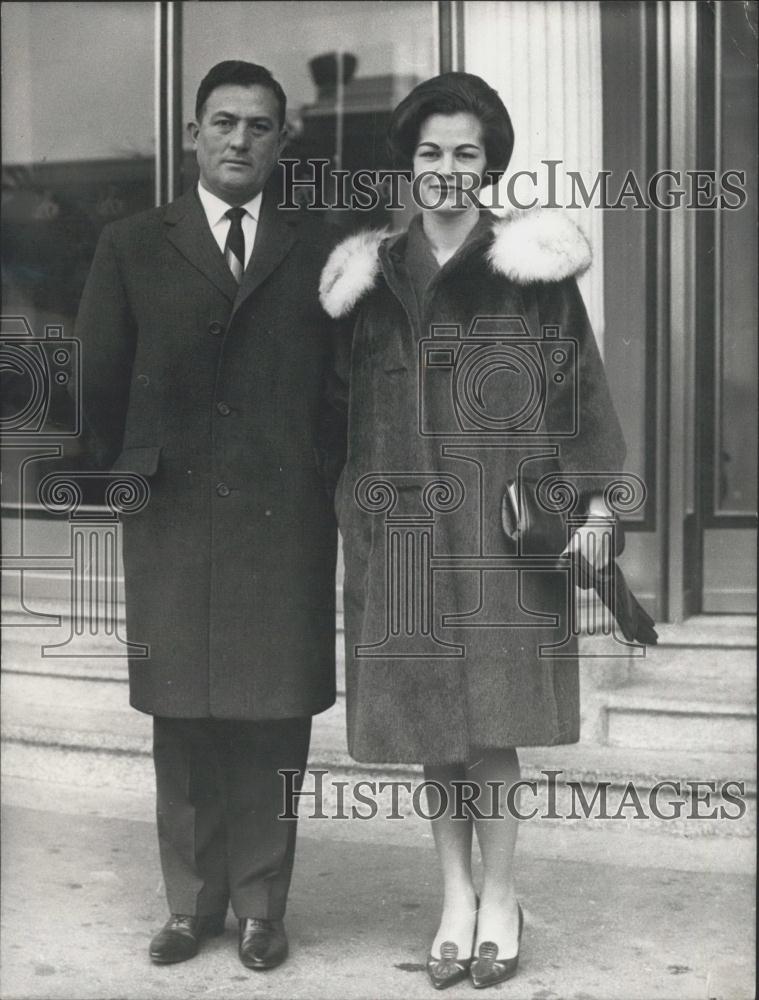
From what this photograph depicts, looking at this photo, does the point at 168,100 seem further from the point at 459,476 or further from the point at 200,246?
the point at 459,476

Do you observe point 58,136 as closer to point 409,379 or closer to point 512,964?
point 409,379

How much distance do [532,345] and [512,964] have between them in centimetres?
143

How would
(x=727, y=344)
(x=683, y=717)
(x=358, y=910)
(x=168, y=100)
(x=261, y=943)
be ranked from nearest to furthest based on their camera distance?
(x=261, y=943), (x=358, y=910), (x=683, y=717), (x=727, y=344), (x=168, y=100)

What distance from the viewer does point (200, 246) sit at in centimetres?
302

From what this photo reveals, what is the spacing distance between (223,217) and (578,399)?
0.94 m

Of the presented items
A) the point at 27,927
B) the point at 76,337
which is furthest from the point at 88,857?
the point at 76,337

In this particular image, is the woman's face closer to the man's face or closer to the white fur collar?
the white fur collar

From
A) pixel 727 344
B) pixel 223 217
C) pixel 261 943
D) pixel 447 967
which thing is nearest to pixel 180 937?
pixel 261 943

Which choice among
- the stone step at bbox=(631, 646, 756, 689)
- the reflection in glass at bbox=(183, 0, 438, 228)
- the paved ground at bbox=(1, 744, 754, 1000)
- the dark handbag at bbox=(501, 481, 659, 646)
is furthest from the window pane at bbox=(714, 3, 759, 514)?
the dark handbag at bbox=(501, 481, 659, 646)

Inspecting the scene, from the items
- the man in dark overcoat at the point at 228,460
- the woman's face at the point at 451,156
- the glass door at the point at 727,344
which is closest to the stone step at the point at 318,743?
the glass door at the point at 727,344

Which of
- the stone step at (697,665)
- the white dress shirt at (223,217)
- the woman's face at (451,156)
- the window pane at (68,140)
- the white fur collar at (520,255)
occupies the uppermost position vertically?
the window pane at (68,140)

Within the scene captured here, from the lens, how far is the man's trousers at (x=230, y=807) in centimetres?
309

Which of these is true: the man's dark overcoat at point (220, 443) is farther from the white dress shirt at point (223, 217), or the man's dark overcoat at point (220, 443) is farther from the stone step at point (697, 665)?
the stone step at point (697, 665)

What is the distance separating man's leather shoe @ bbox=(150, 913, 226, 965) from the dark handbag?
48.0 inches
